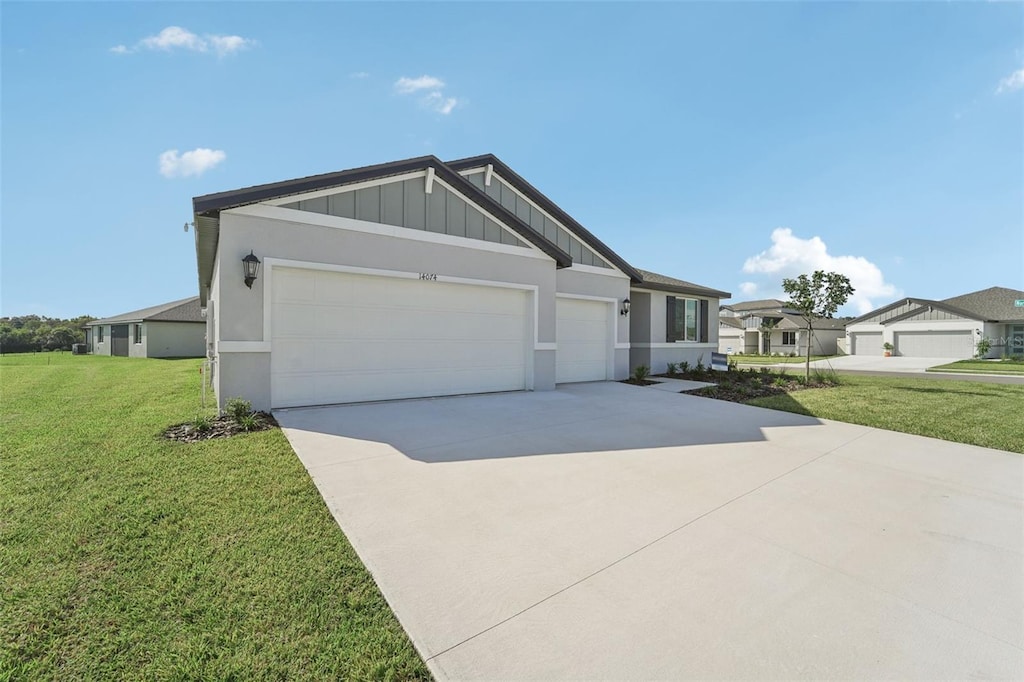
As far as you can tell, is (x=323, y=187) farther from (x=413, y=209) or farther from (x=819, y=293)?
(x=819, y=293)

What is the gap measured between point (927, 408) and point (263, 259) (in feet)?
43.4

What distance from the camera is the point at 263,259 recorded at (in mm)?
6812

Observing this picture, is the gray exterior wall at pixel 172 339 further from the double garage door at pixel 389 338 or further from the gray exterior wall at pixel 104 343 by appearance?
the double garage door at pixel 389 338

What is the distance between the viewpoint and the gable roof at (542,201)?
36.3 ft

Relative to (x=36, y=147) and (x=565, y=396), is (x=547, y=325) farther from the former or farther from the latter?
(x=36, y=147)

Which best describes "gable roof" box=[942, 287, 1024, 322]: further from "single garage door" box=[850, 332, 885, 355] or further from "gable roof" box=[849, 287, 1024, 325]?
"single garage door" box=[850, 332, 885, 355]

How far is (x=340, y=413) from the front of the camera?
22.9ft

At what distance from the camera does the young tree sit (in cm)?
1330

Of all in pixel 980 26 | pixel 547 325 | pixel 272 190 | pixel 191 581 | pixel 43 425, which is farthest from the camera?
pixel 547 325

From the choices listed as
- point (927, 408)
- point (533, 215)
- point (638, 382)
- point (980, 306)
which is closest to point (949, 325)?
point (980, 306)

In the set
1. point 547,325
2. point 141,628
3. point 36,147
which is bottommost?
point 141,628

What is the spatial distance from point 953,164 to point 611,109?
8654mm

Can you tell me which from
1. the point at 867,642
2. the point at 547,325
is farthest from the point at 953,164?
the point at 867,642

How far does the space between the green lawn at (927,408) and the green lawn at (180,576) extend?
27.9 feet
